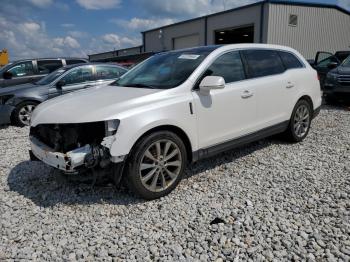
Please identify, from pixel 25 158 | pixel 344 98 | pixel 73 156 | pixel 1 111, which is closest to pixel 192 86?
pixel 73 156

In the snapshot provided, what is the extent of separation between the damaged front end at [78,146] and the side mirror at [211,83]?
1.16 metres

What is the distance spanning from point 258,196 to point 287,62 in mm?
2709

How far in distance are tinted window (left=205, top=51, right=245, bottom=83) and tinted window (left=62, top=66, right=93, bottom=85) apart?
16.0 ft

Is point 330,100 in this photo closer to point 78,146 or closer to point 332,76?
point 332,76

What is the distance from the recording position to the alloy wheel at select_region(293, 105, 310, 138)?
17.8ft

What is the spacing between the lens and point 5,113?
745 cm

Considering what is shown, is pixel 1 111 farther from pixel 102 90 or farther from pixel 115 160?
pixel 115 160

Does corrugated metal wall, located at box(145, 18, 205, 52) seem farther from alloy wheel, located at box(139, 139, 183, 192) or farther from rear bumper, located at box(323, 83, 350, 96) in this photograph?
alloy wheel, located at box(139, 139, 183, 192)

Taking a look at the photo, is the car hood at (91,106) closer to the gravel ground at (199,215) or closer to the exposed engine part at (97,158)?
the exposed engine part at (97,158)

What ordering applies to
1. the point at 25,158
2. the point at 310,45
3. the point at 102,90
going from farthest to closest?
the point at 310,45, the point at 25,158, the point at 102,90

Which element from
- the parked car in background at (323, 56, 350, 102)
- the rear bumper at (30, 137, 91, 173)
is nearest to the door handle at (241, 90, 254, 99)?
the rear bumper at (30, 137, 91, 173)

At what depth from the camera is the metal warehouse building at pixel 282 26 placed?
20906 mm

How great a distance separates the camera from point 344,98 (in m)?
9.42

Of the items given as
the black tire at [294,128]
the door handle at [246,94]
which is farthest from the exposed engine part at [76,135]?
the black tire at [294,128]
